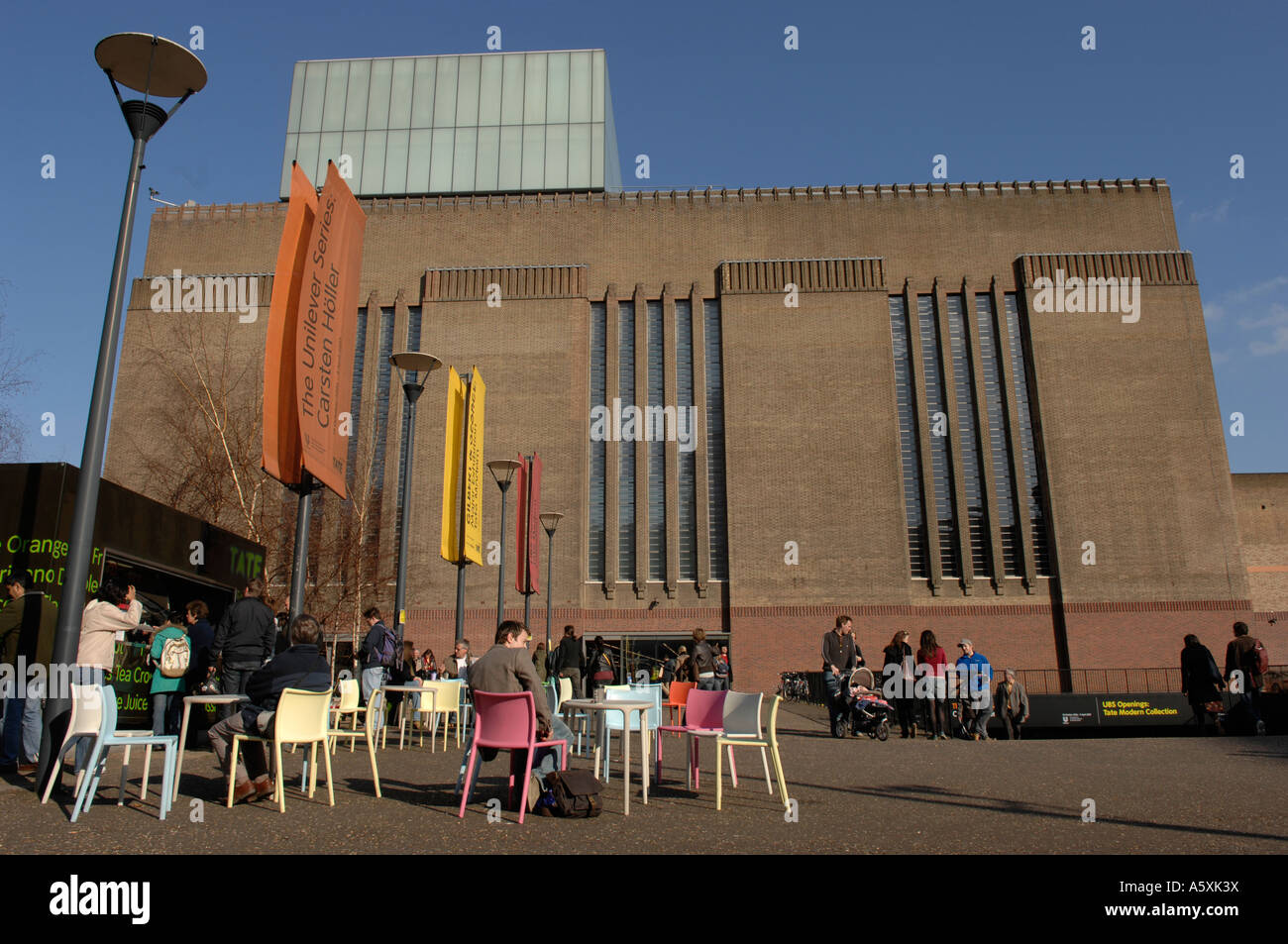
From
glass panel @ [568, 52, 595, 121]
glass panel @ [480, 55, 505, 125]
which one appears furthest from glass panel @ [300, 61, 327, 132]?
glass panel @ [568, 52, 595, 121]

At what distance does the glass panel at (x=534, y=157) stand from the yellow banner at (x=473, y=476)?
960 inches

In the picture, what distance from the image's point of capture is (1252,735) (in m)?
13.6

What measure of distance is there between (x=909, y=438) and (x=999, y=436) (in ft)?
10.3

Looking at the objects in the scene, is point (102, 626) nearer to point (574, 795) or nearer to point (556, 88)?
point (574, 795)

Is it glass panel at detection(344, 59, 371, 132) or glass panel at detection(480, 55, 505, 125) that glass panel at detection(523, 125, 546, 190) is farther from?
glass panel at detection(344, 59, 371, 132)

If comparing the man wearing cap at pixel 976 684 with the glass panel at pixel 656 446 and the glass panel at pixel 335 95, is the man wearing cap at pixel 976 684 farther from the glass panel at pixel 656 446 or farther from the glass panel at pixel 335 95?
the glass panel at pixel 335 95

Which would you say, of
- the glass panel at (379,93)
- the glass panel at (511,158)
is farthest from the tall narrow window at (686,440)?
the glass panel at (379,93)

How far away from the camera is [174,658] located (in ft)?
25.2

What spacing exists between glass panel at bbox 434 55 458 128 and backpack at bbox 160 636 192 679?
34.4 meters

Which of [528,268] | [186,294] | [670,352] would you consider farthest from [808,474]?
[186,294]

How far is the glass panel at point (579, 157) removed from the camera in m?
36.5

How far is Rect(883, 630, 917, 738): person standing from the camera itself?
13023 mm
